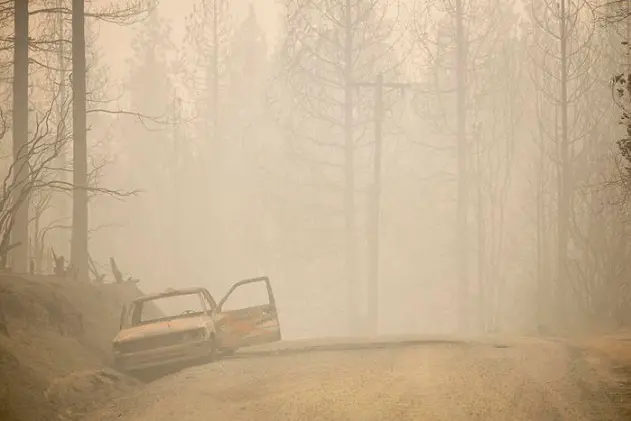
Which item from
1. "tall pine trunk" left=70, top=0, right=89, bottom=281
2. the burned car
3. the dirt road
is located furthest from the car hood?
"tall pine trunk" left=70, top=0, right=89, bottom=281

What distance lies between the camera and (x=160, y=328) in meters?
14.7

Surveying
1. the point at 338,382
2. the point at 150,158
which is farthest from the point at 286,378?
the point at 150,158

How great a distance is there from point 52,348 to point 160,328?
2.25 m

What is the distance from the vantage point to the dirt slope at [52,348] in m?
10.9

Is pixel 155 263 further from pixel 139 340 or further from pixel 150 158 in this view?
pixel 139 340

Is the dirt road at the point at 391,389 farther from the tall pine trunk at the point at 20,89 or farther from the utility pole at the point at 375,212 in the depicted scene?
the utility pole at the point at 375,212

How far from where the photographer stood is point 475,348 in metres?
14.6

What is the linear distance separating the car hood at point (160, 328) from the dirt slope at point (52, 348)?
700 millimetres

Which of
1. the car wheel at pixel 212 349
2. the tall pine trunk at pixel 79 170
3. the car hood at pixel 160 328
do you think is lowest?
the car wheel at pixel 212 349

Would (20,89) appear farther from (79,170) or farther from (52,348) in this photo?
(52,348)

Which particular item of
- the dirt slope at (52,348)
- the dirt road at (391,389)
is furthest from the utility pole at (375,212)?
the dirt road at (391,389)

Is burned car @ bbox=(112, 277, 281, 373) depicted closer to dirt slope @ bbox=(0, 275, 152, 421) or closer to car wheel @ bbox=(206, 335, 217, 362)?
car wheel @ bbox=(206, 335, 217, 362)

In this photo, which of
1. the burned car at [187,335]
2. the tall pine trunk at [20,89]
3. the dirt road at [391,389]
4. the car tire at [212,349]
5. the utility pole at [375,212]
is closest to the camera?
the dirt road at [391,389]

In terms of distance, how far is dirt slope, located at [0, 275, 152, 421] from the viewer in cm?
1093
